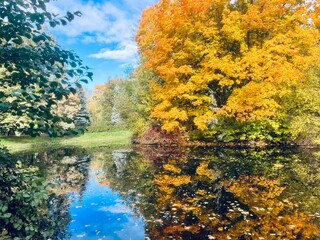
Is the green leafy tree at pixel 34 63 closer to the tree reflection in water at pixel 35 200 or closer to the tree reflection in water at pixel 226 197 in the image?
the tree reflection in water at pixel 35 200

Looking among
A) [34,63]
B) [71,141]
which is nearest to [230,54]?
[34,63]

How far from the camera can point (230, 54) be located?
20984 mm

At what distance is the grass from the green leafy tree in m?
29.0

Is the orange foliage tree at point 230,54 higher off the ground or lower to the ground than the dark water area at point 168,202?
higher

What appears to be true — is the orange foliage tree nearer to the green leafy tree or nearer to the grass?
the grass

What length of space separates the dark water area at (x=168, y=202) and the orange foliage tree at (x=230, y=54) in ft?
23.8

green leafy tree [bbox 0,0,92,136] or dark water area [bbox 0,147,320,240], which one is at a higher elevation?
green leafy tree [bbox 0,0,92,136]

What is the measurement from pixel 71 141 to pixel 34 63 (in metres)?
39.7

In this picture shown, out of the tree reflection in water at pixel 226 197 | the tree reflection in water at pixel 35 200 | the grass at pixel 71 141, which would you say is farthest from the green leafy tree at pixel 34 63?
the grass at pixel 71 141

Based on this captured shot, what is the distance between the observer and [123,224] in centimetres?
711

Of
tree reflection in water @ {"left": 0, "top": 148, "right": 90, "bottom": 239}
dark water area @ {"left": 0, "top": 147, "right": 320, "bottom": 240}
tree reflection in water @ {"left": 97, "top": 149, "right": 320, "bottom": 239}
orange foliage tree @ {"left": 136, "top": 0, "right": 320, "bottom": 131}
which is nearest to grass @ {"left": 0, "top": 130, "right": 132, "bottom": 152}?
orange foliage tree @ {"left": 136, "top": 0, "right": 320, "bottom": 131}

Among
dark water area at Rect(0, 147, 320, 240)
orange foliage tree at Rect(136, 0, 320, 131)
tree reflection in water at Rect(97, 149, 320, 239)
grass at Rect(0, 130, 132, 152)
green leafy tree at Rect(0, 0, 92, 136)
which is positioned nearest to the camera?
green leafy tree at Rect(0, 0, 92, 136)

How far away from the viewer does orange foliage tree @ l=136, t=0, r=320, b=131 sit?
63.3 ft

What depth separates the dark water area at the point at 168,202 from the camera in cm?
499
